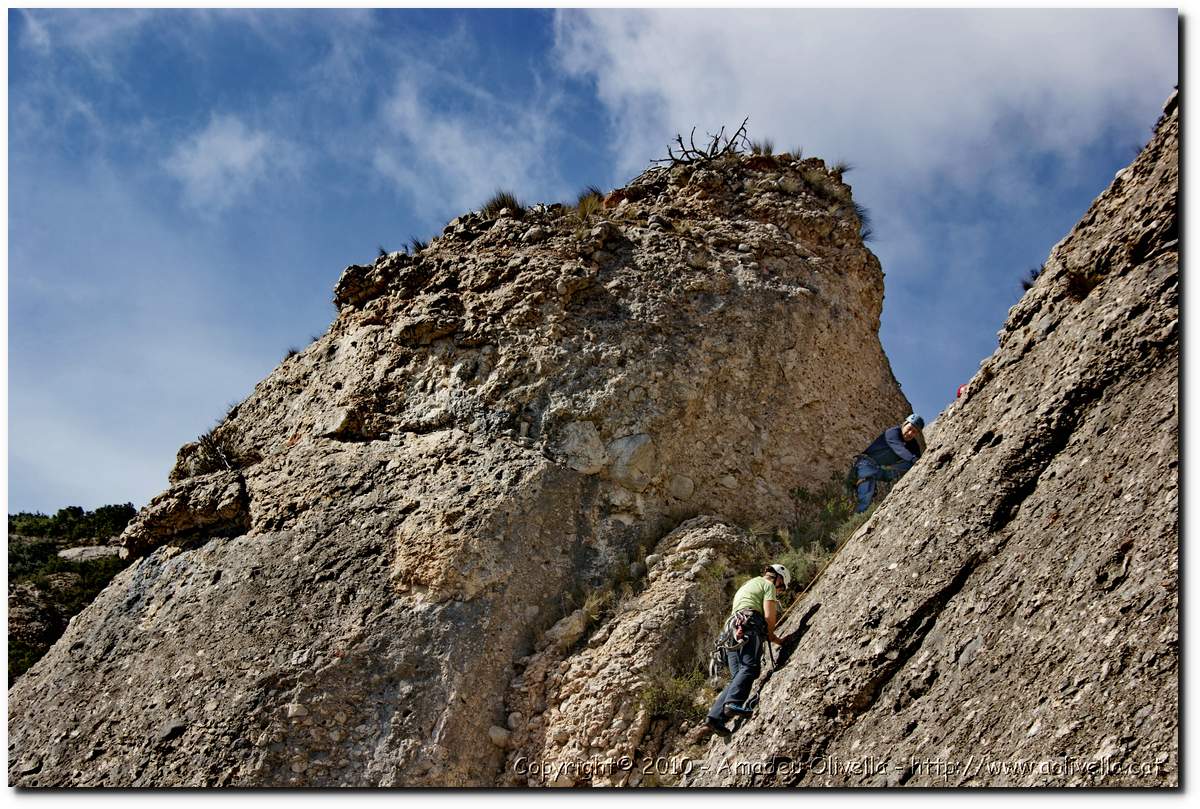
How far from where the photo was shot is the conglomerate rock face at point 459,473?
8383 millimetres

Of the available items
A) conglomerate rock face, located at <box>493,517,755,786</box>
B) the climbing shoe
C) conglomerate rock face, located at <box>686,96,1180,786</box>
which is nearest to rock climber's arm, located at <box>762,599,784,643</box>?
conglomerate rock face, located at <box>686,96,1180,786</box>

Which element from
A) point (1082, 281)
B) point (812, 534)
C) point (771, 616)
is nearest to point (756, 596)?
point (771, 616)

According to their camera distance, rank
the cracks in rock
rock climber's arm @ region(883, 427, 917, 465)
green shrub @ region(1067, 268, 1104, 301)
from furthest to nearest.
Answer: rock climber's arm @ region(883, 427, 917, 465), green shrub @ region(1067, 268, 1104, 301), the cracks in rock

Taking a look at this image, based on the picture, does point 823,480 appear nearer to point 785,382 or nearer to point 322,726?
point 785,382

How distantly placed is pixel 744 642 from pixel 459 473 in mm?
3390

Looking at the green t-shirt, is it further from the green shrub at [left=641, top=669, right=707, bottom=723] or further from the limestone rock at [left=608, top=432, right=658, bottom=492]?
the limestone rock at [left=608, top=432, right=658, bottom=492]

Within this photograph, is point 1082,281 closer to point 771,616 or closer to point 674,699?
point 771,616

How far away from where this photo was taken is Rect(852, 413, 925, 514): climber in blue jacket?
10.2 m

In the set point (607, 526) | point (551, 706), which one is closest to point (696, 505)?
point (607, 526)

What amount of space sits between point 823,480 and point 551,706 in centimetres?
404

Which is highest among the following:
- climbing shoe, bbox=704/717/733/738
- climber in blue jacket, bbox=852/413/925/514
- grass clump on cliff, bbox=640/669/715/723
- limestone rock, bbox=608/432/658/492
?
limestone rock, bbox=608/432/658/492

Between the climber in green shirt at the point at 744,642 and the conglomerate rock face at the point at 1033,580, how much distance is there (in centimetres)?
16

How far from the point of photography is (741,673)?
759 centimetres

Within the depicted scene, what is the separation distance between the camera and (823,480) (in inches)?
424
